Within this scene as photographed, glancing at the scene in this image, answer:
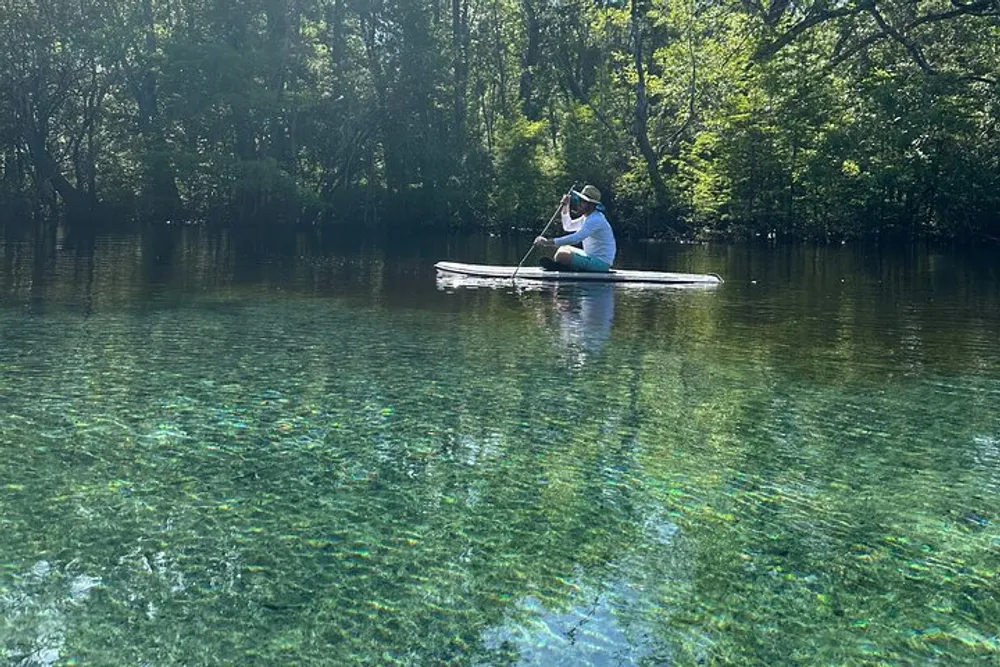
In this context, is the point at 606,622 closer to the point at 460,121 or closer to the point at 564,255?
the point at 564,255

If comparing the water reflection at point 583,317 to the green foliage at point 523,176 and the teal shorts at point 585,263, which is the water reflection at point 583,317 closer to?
the teal shorts at point 585,263

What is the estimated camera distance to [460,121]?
50344 millimetres

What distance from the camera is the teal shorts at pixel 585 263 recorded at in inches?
766

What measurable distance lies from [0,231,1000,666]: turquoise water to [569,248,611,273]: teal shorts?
5.61 meters

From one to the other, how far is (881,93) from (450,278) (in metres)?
19.8

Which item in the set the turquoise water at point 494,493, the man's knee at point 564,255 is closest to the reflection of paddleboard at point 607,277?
the man's knee at point 564,255

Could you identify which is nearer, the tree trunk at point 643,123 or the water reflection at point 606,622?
the water reflection at point 606,622

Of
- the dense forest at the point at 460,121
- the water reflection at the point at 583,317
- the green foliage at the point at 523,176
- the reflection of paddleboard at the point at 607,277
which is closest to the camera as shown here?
the water reflection at the point at 583,317

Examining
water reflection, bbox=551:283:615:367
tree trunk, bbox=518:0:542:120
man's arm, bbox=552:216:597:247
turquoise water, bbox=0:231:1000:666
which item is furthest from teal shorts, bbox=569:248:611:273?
tree trunk, bbox=518:0:542:120

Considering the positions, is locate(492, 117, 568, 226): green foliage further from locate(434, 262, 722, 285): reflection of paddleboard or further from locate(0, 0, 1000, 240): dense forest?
locate(434, 262, 722, 285): reflection of paddleboard

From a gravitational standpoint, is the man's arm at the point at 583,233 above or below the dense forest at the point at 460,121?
below

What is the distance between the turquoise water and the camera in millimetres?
4527

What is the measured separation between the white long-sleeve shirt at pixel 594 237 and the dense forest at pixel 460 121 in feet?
55.0

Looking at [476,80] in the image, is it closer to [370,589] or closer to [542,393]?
[542,393]
